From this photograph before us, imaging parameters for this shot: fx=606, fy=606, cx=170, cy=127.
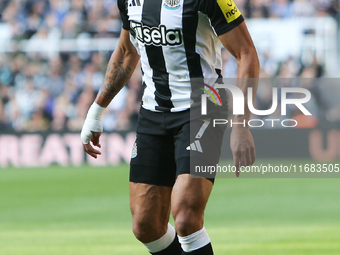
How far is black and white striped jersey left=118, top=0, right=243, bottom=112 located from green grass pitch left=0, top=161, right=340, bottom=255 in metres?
2.21

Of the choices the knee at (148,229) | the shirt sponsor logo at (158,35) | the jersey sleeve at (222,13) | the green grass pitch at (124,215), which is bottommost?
the green grass pitch at (124,215)

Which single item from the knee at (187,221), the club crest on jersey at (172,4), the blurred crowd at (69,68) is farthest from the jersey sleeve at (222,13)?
the blurred crowd at (69,68)

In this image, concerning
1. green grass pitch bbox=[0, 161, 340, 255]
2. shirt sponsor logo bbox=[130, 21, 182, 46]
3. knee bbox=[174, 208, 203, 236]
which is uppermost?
shirt sponsor logo bbox=[130, 21, 182, 46]

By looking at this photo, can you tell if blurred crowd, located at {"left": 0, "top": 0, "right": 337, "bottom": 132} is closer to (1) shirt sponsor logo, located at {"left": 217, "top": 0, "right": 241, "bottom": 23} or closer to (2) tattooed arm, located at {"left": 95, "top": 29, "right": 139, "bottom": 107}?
(2) tattooed arm, located at {"left": 95, "top": 29, "right": 139, "bottom": 107}

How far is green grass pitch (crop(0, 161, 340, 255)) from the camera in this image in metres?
6.16

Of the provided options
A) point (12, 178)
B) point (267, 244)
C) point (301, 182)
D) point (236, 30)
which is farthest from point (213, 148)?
point (12, 178)

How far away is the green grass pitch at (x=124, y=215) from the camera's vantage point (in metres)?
6.16

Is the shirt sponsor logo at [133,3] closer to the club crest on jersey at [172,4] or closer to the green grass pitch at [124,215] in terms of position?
the club crest on jersey at [172,4]

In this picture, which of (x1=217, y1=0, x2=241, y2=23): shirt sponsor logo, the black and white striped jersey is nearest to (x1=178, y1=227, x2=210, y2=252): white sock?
the black and white striped jersey

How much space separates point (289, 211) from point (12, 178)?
6.70 metres

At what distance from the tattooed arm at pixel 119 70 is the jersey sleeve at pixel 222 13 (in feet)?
3.22

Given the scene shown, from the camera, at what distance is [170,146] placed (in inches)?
164

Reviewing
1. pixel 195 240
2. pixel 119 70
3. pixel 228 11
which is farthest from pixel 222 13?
pixel 195 240

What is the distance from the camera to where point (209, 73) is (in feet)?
13.5
